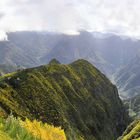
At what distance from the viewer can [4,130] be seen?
8805 millimetres

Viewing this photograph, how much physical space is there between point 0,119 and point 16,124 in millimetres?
454

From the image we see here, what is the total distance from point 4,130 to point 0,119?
0.34 metres

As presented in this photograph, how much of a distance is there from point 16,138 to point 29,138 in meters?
0.47

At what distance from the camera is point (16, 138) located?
28.0 feet

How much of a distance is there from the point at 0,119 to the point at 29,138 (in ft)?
2.58

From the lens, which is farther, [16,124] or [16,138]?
[16,124]

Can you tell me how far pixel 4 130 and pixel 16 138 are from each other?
426 mm

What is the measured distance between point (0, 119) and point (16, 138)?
74 cm

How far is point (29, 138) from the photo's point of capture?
29.3 feet

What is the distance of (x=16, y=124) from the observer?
9312 millimetres

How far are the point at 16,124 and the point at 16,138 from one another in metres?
0.81
